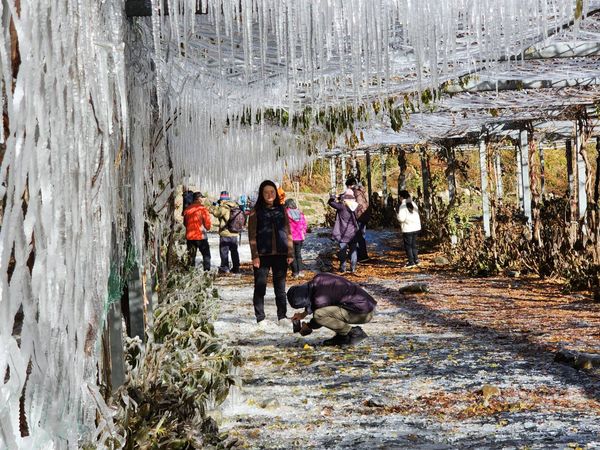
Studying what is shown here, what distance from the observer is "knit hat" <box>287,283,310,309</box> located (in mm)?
7098

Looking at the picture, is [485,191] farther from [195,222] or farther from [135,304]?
Result: [135,304]

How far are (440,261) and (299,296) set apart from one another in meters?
8.66

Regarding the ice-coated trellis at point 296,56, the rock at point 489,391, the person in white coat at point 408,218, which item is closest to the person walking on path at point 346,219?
the person in white coat at point 408,218

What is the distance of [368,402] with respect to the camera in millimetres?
5414

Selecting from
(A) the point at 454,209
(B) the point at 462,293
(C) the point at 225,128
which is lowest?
(B) the point at 462,293

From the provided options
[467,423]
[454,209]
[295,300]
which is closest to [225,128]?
[295,300]

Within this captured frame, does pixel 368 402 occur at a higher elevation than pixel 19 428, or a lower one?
lower

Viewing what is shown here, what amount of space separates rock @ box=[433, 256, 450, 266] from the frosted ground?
23.2 feet

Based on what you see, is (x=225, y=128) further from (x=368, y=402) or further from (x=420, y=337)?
(x=368, y=402)

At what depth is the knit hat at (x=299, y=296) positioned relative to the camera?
7.10 metres

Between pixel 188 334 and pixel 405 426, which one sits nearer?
pixel 405 426

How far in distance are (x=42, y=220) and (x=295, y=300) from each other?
5711 millimetres

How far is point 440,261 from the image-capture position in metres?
15.3

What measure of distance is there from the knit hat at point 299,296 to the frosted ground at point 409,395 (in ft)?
1.56
